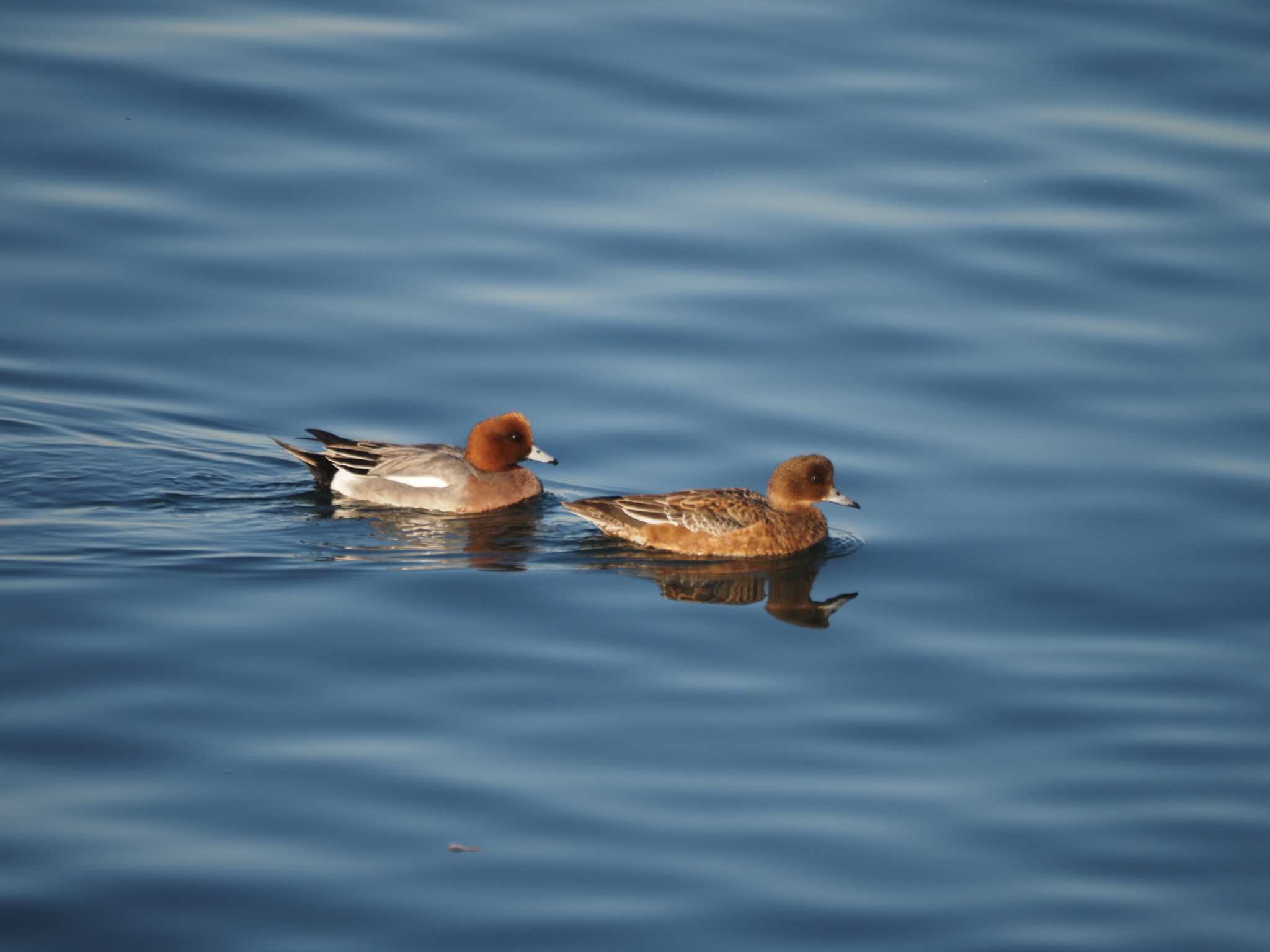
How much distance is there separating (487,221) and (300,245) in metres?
1.64

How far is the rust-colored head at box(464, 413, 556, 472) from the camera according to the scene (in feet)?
40.7

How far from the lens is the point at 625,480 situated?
12.4m

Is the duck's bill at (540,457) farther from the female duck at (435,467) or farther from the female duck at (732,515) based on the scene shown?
the female duck at (732,515)

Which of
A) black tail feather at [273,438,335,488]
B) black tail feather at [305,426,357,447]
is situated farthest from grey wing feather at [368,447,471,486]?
black tail feather at [273,438,335,488]

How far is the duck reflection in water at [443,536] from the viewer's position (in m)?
11.2

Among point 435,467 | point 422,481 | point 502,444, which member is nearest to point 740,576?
point 502,444

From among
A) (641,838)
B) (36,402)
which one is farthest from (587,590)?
(36,402)

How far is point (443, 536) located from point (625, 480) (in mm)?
Answer: 1343

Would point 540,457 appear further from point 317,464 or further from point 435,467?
point 317,464

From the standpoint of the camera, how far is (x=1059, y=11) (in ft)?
62.3

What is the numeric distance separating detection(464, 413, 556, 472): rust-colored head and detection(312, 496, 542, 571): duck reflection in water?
42cm

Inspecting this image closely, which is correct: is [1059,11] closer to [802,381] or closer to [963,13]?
[963,13]

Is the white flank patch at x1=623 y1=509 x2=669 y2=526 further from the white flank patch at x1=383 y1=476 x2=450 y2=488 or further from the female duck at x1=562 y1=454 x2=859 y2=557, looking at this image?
the white flank patch at x1=383 y1=476 x2=450 y2=488

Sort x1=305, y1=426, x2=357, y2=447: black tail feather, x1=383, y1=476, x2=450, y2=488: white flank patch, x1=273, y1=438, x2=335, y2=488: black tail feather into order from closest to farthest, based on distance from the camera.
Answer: x1=305, y1=426, x2=357, y2=447: black tail feather < x1=273, y1=438, x2=335, y2=488: black tail feather < x1=383, y1=476, x2=450, y2=488: white flank patch
